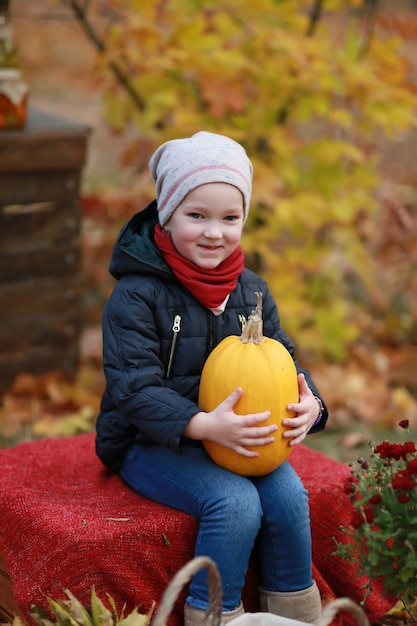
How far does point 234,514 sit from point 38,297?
2.73 m

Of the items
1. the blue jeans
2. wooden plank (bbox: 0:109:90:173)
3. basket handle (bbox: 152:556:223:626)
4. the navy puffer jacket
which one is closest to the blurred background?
wooden plank (bbox: 0:109:90:173)

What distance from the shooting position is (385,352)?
627 centimetres

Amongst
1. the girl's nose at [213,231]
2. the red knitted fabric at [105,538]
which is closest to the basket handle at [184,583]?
the red knitted fabric at [105,538]

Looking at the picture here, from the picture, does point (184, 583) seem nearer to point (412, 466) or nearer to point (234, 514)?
point (234, 514)

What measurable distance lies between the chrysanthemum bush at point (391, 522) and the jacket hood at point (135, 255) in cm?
87

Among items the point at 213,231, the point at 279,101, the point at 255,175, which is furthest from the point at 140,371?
the point at 279,101

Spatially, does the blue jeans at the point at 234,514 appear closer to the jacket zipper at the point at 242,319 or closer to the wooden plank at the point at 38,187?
the jacket zipper at the point at 242,319

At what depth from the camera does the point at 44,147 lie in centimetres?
500

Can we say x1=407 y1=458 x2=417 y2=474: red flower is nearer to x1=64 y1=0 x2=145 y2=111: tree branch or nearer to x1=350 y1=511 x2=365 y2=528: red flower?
x1=350 y1=511 x2=365 y2=528: red flower

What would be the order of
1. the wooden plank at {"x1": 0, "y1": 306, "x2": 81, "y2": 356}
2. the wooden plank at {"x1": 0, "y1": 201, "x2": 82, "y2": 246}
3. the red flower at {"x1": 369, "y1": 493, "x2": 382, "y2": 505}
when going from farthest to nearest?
the wooden plank at {"x1": 0, "y1": 306, "x2": 81, "y2": 356} < the wooden plank at {"x1": 0, "y1": 201, "x2": 82, "y2": 246} < the red flower at {"x1": 369, "y1": 493, "x2": 382, "y2": 505}

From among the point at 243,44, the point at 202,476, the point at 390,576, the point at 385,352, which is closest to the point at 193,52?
the point at 243,44

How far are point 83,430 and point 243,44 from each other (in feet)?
7.53

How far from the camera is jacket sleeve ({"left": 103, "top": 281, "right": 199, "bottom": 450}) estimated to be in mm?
2805

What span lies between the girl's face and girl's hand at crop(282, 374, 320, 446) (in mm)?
466
